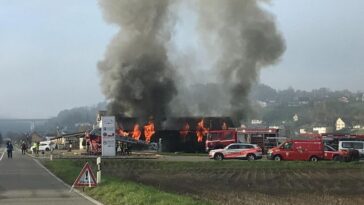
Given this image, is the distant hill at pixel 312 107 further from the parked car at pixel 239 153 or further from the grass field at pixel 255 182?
the grass field at pixel 255 182

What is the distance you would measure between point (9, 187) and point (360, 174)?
61.1 feet

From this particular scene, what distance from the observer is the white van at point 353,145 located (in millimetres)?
45544

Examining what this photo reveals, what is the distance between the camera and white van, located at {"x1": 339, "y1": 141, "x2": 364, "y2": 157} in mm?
45544

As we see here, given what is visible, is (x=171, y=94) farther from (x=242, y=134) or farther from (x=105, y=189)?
(x=105, y=189)

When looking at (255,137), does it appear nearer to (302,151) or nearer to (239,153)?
(239,153)

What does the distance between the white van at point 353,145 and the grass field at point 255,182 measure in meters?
9.37

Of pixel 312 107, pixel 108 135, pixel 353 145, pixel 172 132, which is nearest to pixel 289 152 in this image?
pixel 353 145

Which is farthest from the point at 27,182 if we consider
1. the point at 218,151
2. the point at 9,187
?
the point at 218,151

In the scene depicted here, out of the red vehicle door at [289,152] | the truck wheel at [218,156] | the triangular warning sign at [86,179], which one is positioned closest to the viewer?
the triangular warning sign at [86,179]

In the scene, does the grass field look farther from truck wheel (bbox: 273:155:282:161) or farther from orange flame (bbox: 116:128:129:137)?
orange flame (bbox: 116:128:129:137)

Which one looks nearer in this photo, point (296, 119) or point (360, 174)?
point (360, 174)

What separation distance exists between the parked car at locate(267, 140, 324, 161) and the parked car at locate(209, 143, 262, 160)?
5.04 feet

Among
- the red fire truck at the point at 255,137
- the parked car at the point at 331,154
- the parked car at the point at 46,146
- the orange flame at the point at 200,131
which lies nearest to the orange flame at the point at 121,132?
the parked car at the point at 46,146

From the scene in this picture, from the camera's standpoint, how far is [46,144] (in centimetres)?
7775
